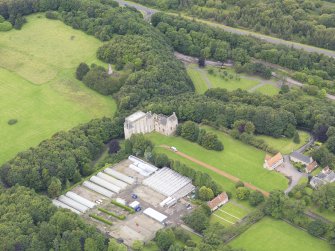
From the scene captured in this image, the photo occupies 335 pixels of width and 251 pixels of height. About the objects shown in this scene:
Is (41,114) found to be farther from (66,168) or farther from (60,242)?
(60,242)

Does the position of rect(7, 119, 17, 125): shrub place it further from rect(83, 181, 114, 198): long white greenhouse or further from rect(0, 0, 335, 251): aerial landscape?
rect(83, 181, 114, 198): long white greenhouse

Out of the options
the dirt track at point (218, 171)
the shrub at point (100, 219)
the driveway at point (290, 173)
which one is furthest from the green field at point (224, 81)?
the shrub at point (100, 219)

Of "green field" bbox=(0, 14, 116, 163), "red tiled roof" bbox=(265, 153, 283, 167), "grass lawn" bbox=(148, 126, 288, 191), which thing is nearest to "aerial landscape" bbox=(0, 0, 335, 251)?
"red tiled roof" bbox=(265, 153, 283, 167)

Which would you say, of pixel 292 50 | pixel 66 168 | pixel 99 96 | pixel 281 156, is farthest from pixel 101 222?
pixel 292 50

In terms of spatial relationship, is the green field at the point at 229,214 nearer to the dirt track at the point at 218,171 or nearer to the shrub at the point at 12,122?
the dirt track at the point at 218,171

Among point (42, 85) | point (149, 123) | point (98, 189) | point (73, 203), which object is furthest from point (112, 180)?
point (42, 85)

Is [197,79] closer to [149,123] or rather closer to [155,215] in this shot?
[149,123]
